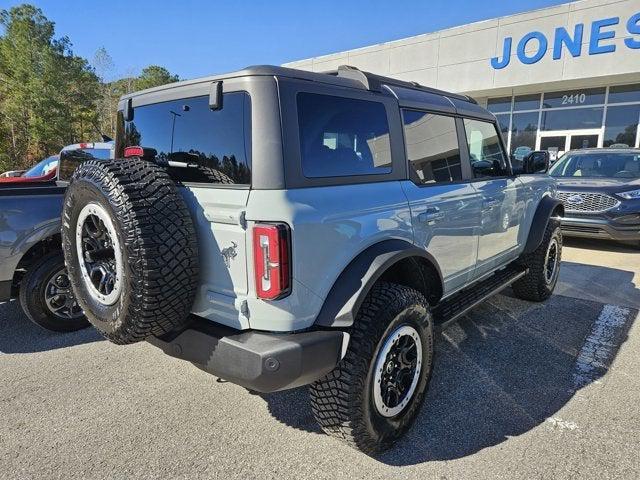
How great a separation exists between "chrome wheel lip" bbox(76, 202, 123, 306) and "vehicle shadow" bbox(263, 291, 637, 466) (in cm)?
128

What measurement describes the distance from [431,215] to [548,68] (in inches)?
596

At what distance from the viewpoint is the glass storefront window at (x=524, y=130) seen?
16562mm

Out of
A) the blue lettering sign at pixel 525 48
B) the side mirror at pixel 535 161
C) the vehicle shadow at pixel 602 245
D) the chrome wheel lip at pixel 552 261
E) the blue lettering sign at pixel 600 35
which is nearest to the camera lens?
the side mirror at pixel 535 161

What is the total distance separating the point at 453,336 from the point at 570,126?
1526 centimetres

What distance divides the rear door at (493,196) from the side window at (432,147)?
0.28m

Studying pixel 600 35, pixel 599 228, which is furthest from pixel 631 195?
pixel 600 35

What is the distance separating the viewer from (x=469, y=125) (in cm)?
350

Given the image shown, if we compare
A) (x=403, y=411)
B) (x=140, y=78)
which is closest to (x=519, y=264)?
(x=403, y=411)

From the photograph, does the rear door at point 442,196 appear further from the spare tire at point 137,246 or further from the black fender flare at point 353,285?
the spare tire at point 137,246

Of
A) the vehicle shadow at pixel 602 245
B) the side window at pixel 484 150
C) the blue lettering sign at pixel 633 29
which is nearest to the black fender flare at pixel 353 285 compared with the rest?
the side window at pixel 484 150

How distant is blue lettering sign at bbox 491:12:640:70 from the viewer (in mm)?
12938

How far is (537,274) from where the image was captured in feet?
14.9

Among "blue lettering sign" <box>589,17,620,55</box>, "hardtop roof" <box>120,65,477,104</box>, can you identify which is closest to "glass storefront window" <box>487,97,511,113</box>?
"blue lettering sign" <box>589,17,620,55</box>

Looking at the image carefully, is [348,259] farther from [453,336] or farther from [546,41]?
[546,41]
